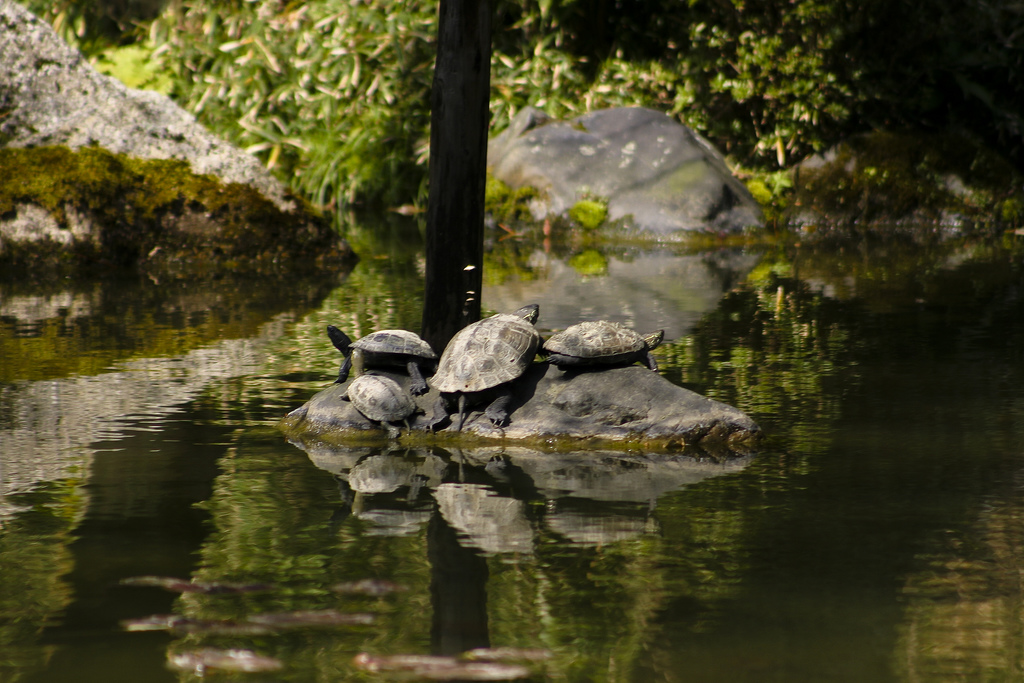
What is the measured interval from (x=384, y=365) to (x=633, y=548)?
2210 millimetres

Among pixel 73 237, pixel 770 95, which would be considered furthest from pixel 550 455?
pixel 770 95

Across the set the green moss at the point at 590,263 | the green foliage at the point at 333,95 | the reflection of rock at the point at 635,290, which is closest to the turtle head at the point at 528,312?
the reflection of rock at the point at 635,290

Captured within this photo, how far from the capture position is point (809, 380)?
639 cm

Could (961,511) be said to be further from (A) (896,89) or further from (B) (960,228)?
(A) (896,89)

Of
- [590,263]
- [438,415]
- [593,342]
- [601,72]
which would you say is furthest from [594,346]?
[601,72]

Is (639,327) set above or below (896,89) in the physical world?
below

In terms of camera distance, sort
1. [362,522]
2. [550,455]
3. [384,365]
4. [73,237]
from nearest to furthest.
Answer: [362,522], [550,455], [384,365], [73,237]

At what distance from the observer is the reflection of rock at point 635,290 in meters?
8.43

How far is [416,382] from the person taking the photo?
543 cm

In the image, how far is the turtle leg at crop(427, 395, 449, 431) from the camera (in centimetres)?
521

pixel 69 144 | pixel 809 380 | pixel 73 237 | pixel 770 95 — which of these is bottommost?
pixel 809 380

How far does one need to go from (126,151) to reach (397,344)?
7120mm

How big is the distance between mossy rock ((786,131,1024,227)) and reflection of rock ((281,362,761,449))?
11.3 metres

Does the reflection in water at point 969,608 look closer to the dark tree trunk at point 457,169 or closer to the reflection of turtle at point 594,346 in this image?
the reflection of turtle at point 594,346
